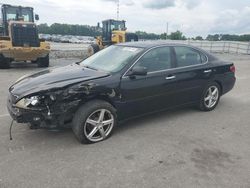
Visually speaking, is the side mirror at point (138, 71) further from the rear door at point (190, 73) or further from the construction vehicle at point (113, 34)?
the construction vehicle at point (113, 34)

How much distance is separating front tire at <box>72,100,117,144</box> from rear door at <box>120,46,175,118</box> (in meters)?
0.31

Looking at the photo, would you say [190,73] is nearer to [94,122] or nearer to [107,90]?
[107,90]

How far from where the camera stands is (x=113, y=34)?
19047 mm

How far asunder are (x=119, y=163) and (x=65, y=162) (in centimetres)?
72

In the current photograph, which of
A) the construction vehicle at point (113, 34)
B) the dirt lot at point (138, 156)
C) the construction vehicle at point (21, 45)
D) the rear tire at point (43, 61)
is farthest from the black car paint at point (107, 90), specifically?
the construction vehicle at point (113, 34)

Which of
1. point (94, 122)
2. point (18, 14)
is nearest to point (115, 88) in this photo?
point (94, 122)

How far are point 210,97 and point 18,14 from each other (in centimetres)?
1156

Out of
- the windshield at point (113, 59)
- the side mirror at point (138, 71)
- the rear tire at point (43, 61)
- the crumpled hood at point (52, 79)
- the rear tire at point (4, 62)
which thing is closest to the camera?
the crumpled hood at point (52, 79)

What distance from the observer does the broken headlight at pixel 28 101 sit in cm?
388

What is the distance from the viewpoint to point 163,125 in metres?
5.14

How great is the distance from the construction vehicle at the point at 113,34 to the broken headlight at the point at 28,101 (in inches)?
578

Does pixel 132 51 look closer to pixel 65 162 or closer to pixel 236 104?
pixel 65 162

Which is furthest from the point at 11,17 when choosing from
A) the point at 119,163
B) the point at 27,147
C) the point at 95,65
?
the point at 119,163

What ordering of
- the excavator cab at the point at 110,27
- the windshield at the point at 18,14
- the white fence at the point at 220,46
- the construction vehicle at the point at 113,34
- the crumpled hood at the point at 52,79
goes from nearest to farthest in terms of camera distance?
the crumpled hood at the point at 52,79, the windshield at the point at 18,14, the construction vehicle at the point at 113,34, the excavator cab at the point at 110,27, the white fence at the point at 220,46
